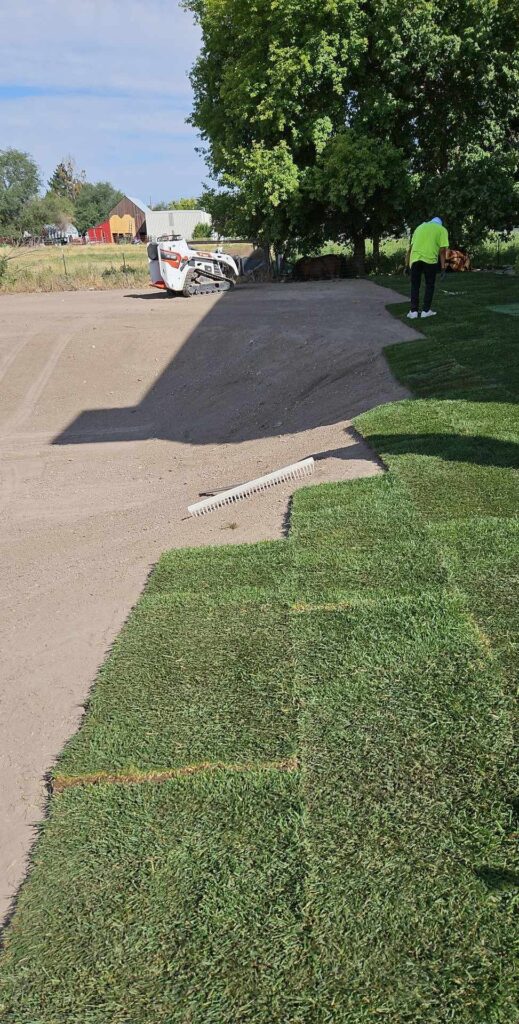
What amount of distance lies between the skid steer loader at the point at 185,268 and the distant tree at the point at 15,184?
69424 millimetres

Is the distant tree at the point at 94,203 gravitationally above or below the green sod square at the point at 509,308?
above

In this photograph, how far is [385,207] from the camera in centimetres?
2614

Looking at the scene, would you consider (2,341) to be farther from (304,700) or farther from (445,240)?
(304,700)

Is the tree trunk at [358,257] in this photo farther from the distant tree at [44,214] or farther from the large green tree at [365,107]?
the distant tree at [44,214]

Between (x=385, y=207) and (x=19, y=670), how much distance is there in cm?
2532

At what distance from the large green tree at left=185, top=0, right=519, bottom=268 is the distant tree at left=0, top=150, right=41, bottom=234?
6564cm

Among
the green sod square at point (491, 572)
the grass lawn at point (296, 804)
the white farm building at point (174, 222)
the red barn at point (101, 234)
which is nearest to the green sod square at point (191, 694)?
the grass lawn at point (296, 804)

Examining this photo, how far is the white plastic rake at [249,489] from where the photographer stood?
6.77m

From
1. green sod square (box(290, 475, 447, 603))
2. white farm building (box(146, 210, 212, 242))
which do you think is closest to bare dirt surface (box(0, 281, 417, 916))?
green sod square (box(290, 475, 447, 603))

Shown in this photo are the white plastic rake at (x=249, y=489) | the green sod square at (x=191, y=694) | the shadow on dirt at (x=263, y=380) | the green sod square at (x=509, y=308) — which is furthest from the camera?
the green sod square at (x=509, y=308)

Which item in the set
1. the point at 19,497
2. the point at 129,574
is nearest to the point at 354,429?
the point at 129,574

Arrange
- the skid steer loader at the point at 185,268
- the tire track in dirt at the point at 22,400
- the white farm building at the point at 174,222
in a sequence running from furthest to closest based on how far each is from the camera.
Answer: the white farm building at the point at 174,222
the skid steer loader at the point at 185,268
the tire track in dirt at the point at 22,400

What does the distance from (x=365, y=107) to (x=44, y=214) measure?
68160mm

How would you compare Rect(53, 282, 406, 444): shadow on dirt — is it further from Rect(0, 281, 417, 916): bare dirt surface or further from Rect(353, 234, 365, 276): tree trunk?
Rect(353, 234, 365, 276): tree trunk
